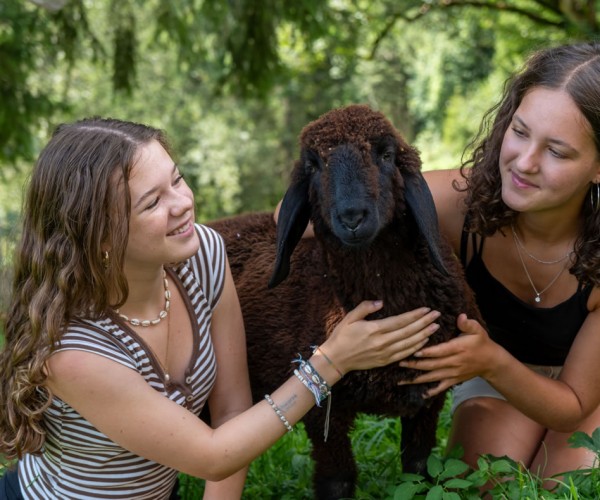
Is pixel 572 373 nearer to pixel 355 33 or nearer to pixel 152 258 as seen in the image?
pixel 152 258

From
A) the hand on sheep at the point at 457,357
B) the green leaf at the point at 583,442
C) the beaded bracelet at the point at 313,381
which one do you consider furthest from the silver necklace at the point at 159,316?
the green leaf at the point at 583,442

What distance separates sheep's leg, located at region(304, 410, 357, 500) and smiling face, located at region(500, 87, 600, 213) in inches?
39.4

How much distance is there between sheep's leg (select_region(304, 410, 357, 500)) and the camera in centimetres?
288

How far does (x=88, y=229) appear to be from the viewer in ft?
7.72

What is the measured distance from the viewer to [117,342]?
8.05ft

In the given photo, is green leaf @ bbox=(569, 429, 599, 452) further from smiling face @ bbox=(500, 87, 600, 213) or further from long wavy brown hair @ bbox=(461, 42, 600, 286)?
smiling face @ bbox=(500, 87, 600, 213)

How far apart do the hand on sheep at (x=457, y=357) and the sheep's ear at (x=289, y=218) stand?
53 cm

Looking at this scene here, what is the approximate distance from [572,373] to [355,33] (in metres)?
6.45

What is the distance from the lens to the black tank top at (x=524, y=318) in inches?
121

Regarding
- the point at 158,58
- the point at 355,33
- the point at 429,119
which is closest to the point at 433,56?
the point at 429,119

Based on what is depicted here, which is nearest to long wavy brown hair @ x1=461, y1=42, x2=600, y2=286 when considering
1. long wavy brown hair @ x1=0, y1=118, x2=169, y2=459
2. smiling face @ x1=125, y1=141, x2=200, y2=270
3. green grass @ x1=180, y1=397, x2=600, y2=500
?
green grass @ x1=180, y1=397, x2=600, y2=500

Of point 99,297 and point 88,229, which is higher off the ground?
point 88,229

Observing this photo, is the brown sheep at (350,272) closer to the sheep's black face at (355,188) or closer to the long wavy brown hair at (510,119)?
the sheep's black face at (355,188)

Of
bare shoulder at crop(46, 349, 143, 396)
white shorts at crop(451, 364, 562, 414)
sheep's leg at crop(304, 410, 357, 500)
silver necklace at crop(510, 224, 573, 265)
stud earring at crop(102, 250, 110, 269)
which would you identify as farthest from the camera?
white shorts at crop(451, 364, 562, 414)
